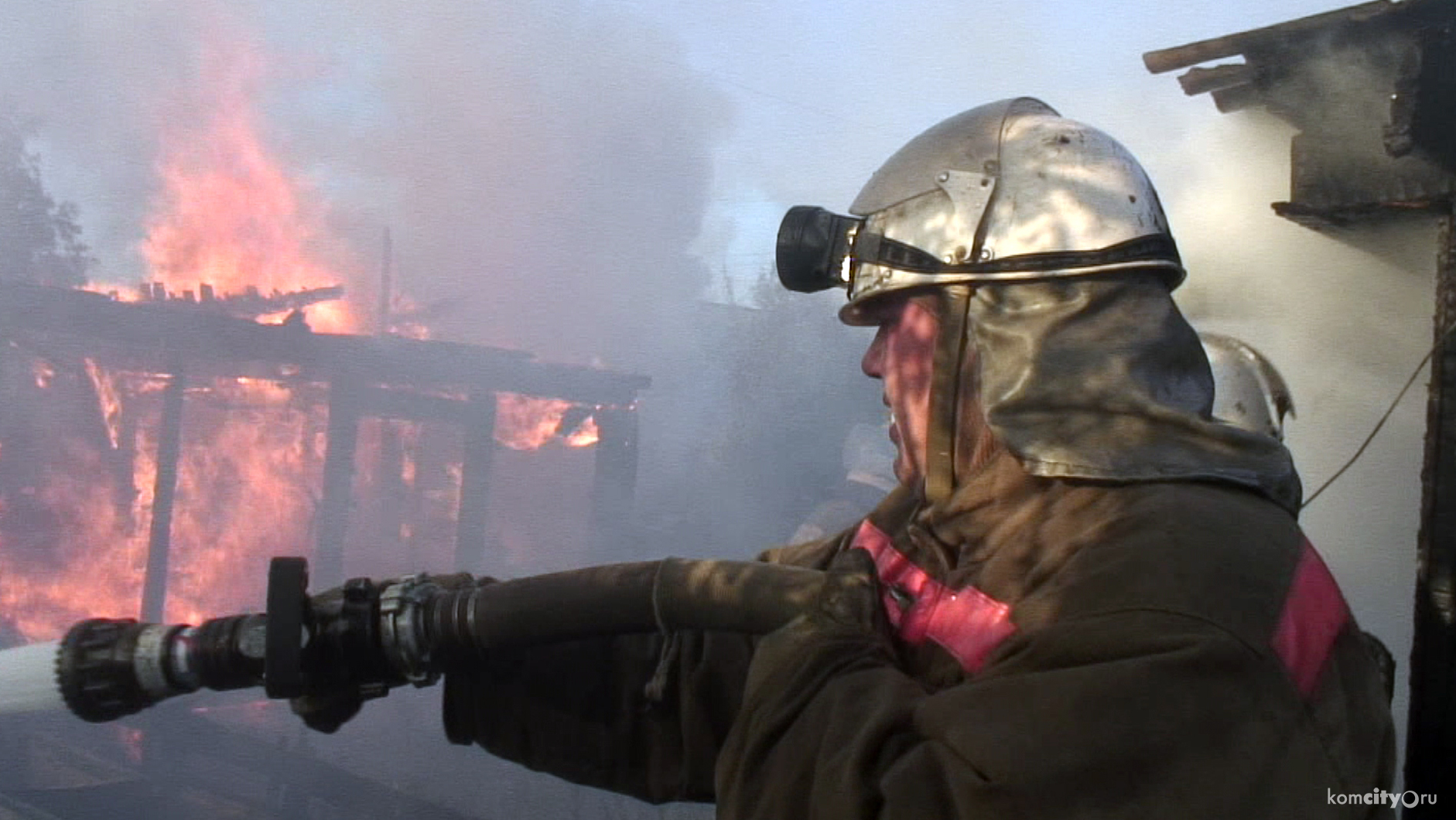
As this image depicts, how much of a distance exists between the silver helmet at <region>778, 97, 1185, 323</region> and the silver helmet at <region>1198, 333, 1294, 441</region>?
2273 millimetres

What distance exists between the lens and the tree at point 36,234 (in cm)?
1087

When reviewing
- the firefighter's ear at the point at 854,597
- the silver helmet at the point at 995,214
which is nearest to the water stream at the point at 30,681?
the firefighter's ear at the point at 854,597

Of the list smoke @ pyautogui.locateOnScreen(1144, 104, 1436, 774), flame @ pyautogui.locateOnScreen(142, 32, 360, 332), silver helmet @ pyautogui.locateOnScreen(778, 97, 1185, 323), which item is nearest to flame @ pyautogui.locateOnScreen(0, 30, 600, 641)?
flame @ pyautogui.locateOnScreen(142, 32, 360, 332)

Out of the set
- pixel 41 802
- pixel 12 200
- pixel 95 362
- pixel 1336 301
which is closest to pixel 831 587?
pixel 1336 301

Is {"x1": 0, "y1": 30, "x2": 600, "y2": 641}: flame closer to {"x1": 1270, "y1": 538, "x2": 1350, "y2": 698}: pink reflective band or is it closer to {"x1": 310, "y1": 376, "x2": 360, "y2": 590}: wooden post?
{"x1": 310, "y1": 376, "x2": 360, "y2": 590}: wooden post

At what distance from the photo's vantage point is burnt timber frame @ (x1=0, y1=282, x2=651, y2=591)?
406 inches

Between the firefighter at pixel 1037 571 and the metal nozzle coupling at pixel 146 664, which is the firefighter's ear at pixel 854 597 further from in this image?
the metal nozzle coupling at pixel 146 664

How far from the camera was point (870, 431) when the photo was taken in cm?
1491

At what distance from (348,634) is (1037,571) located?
4.27 feet

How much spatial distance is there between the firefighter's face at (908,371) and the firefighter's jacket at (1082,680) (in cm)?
13

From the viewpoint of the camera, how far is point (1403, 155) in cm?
358

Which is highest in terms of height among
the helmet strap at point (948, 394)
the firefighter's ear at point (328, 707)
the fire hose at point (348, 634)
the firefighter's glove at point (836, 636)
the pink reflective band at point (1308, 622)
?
the helmet strap at point (948, 394)

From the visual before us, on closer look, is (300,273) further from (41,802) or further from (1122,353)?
(1122,353)

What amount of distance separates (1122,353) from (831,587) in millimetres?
549
